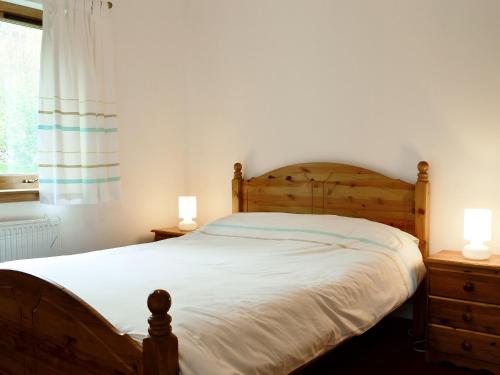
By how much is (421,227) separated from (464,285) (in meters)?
0.52

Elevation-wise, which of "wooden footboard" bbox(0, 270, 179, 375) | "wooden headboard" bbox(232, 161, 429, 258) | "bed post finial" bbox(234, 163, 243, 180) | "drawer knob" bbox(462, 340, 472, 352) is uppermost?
"bed post finial" bbox(234, 163, 243, 180)

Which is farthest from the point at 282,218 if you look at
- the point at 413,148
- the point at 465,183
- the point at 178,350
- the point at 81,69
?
the point at 178,350

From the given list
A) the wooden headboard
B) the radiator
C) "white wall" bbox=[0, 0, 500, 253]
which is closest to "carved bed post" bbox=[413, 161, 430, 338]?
the wooden headboard

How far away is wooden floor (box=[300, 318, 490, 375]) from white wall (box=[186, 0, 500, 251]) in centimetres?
64

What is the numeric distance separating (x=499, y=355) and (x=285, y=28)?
97.8 inches

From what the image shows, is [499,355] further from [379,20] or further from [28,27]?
[28,27]

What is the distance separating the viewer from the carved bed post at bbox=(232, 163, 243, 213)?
12.1 ft

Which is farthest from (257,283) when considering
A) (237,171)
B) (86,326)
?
(237,171)

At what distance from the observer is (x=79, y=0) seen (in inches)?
126

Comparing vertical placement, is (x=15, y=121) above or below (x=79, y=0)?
below

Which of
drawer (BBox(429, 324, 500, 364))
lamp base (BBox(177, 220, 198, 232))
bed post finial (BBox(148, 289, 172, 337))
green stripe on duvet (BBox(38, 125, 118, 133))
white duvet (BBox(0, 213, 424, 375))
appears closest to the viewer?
bed post finial (BBox(148, 289, 172, 337))

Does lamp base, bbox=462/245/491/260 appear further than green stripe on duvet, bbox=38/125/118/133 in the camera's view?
No

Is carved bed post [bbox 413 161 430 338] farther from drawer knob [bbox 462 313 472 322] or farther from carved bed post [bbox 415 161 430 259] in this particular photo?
drawer knob [bbox 462 313 472 322]

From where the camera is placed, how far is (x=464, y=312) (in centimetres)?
244
